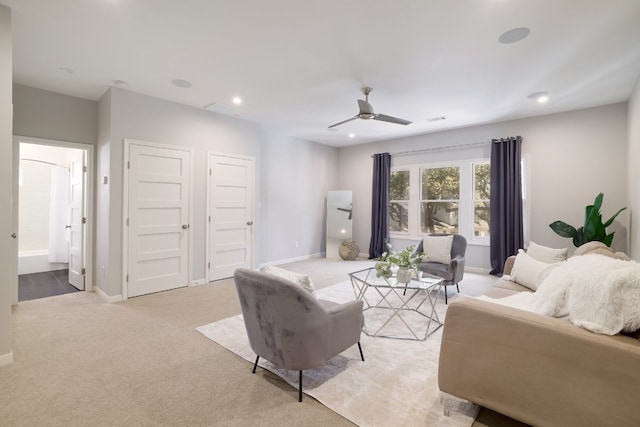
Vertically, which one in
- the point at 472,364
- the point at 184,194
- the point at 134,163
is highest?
the point at 134,163

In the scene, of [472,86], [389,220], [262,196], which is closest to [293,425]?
[472,86]

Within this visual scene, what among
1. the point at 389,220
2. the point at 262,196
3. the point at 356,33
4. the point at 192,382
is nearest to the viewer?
the point at 192,382

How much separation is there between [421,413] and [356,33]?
118 inches

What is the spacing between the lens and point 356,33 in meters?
2.73

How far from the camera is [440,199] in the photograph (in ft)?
21.0

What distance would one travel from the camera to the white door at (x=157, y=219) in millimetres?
4188

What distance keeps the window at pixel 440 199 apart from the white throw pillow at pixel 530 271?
2.83 metres

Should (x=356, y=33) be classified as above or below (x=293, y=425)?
above

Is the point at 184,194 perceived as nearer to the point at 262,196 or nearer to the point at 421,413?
the point at 262,196

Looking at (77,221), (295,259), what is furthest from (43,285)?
(295,259)

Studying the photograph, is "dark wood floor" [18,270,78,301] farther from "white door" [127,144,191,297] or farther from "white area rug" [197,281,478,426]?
"white area rug" [197,281,478,426]

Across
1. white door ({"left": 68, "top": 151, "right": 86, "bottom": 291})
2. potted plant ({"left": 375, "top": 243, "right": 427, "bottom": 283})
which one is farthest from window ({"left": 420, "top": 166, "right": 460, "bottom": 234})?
white door ({"left": 68, "top": 151, "right": 86, "bottom": 291})

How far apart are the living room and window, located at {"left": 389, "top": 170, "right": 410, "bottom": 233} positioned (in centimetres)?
39

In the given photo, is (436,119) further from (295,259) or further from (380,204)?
(295,259)
